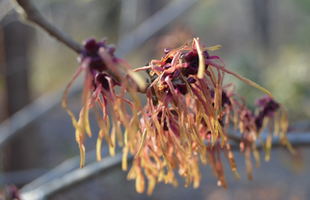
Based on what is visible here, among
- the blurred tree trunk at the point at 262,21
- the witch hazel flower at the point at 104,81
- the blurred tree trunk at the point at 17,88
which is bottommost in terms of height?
the witch hazel flower at the point at 104,81

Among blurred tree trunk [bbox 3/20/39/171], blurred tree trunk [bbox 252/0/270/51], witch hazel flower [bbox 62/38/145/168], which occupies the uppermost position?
blurred tree trunk [bbox 252/0/270/51]

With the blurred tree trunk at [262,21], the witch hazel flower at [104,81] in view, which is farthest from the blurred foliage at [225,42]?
the witch hazel flower at [104,81]

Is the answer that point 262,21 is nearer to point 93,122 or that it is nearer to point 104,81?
point 93,122

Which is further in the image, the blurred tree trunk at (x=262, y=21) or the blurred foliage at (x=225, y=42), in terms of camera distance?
the blurred tree trunk at (x=262, y=21)

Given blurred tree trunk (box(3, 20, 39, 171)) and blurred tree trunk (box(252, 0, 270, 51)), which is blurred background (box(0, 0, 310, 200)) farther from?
blurred tree trunk (box(252, 0, 270, 51))

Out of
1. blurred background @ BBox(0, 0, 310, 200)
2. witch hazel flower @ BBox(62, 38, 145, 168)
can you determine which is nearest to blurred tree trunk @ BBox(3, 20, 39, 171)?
blurred background @ BBox(0, 0, 310, 200)

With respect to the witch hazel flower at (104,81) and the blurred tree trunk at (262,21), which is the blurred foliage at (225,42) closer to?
the blurred tree trunk at (262,21)

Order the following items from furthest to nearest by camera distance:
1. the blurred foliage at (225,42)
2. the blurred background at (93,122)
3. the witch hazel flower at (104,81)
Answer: the blurred foliage at (225,42)
the blurred background at (93,122)
the witch hazel flower at (104,81)

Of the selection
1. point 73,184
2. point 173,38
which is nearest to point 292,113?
point 173,38
